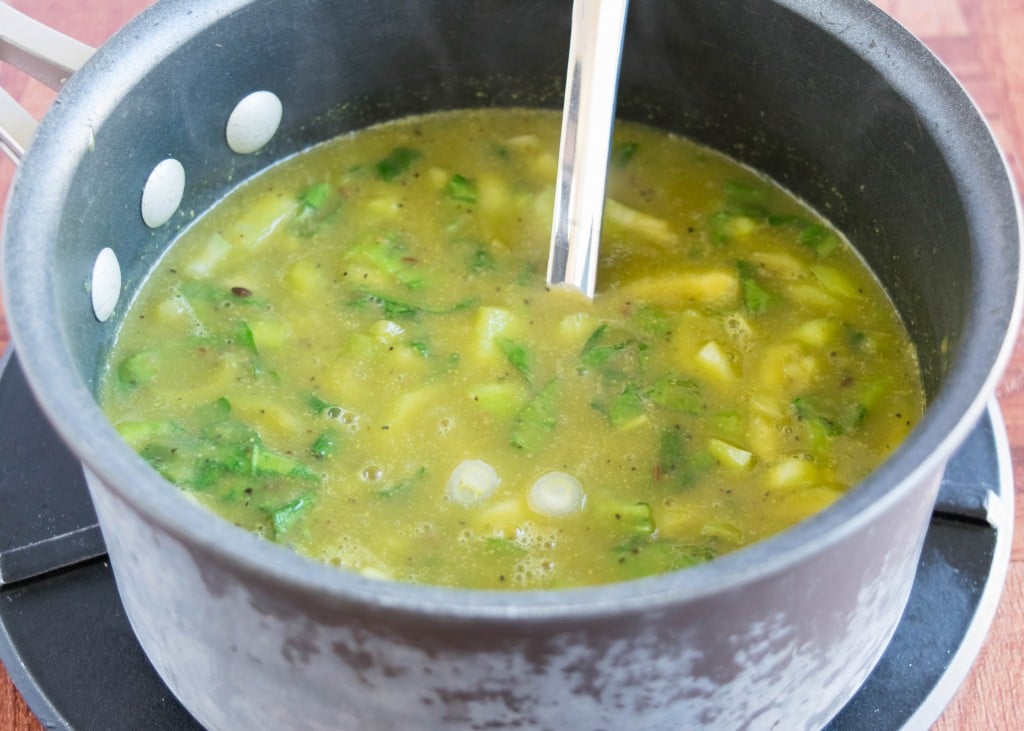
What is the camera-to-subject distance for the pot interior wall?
1.44 metres

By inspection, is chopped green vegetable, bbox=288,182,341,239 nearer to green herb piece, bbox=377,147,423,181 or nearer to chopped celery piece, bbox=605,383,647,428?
green herb piece, bbox=377,147,423,181

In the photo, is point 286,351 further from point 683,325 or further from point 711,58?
point 711,58

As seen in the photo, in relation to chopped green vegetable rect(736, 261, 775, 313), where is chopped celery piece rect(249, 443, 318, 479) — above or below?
below

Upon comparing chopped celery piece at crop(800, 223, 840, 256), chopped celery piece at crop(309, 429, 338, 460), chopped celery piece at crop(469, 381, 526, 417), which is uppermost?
chopped celery piece at crop(800, 223, 840, 256)

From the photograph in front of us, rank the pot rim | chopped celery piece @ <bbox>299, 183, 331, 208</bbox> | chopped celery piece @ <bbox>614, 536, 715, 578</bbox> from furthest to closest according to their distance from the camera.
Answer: chopped celery piece @ <bbox>299, 183, 331, 208</bbox> < chopped celery piece @ <bbox>614, 536, 715, 578</bbox> < the pot rim

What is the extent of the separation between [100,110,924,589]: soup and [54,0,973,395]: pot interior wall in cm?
5

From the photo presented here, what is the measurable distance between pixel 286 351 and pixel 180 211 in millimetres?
286

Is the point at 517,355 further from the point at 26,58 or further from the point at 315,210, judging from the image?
the point at 26,58

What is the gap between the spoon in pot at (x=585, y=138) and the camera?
144 centimetres

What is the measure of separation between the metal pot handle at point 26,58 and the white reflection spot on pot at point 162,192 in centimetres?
20

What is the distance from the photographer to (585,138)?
60.3 inches

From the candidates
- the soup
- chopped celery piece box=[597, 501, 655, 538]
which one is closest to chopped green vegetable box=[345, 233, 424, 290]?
the soup

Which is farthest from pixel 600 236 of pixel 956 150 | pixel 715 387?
pixel 956 150

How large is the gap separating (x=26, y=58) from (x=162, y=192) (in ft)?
0.89
